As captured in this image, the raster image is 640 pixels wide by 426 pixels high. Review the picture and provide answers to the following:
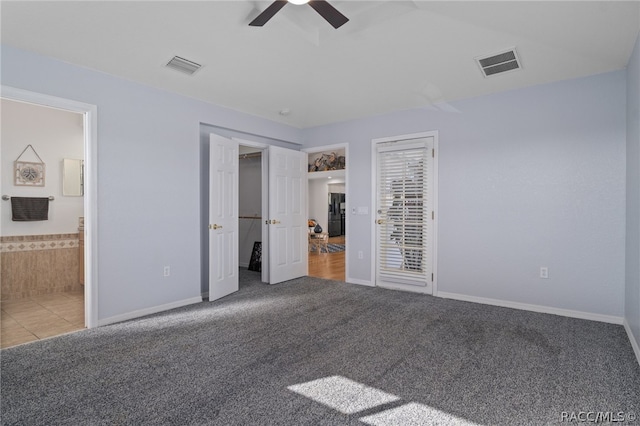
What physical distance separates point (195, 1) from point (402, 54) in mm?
1971

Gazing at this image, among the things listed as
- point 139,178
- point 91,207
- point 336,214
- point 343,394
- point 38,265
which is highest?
point 139,178

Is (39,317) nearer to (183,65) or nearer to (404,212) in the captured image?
(183,65)

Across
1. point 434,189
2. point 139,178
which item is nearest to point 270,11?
point 139,178

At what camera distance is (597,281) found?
3.47m

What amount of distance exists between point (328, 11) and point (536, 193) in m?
2.98

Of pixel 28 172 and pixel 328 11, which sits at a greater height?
pixel 328 11

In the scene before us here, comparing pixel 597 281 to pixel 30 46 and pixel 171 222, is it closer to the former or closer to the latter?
pixel 171 222

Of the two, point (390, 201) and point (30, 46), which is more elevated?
point (30, 46)

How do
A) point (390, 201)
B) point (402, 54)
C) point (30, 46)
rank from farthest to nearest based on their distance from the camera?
point (390, 201)
point (402, 54)
point (30, 46)

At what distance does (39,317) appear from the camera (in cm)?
368

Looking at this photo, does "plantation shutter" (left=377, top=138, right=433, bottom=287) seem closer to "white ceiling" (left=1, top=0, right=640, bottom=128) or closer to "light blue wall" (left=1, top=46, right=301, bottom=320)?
"white ceiling" (left=1, top=0, right=640, bottom=128)

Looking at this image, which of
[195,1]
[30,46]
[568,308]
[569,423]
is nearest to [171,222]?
[30,46]

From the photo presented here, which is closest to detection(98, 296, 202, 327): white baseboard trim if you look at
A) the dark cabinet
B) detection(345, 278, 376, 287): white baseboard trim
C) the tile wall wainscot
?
the tile wall wainscot

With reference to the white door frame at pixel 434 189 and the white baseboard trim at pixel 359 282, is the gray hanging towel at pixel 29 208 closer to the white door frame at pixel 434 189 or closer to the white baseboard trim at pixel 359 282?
the white baseboard trim at pixel 359 282
